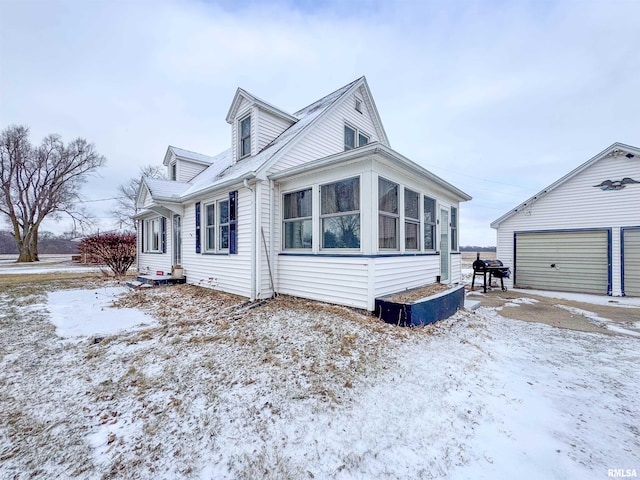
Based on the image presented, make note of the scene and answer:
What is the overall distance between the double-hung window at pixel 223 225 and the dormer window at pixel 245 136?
2087 millimetres

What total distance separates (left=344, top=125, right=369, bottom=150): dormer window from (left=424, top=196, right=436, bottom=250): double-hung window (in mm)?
3514

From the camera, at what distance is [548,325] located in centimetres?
558

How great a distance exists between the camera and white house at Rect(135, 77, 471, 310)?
17.8 ft

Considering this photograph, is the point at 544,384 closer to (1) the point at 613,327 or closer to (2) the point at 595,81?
(1) the point at 613,327

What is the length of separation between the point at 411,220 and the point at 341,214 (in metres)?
2.01

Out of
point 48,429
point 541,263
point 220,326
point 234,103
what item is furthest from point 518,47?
point 48,429

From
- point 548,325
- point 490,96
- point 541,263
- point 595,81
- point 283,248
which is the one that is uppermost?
point 490,96

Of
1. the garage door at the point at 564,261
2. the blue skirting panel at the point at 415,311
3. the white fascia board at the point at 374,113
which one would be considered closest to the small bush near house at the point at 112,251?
Answer: the white fascia board at the point at 374,113

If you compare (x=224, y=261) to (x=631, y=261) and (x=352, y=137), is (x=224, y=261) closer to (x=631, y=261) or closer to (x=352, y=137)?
(x=352, y=137)

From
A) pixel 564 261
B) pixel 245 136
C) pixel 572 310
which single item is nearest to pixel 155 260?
pixel 245 136

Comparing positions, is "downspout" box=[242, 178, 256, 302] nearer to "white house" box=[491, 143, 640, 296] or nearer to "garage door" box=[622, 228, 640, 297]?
"white house" box=[491, 143, 640, 296]

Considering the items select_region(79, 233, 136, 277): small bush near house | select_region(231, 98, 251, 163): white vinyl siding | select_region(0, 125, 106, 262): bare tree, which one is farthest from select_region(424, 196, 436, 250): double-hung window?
select_region(0, 125, 106, 262): bare tree

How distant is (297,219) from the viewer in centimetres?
657

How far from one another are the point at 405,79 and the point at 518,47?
4.56 metres
